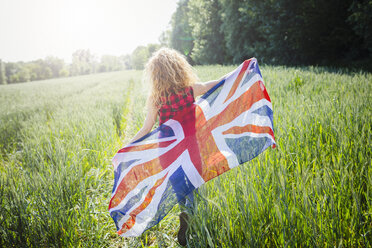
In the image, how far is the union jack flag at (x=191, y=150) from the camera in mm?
1479

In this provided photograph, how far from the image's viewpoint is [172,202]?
4.81 ft

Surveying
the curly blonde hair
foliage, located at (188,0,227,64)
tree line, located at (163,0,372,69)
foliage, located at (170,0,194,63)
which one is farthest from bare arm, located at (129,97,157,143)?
foliage, located at (170,0,194,63)

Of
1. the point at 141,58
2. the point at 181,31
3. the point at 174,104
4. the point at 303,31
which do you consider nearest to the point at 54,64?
the point at 141,58

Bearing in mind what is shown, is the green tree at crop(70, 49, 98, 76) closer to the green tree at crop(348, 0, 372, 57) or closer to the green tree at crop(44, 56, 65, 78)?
the green tree at crop(44, 56, 65, 78)

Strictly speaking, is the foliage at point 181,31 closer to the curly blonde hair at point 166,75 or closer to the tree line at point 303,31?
the tree line at point 303,31

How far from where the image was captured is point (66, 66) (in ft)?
318

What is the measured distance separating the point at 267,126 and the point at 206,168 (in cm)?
69

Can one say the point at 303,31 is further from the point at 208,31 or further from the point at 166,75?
the point at 166,75

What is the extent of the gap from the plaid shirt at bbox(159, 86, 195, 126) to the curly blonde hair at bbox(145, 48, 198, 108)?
0.15 feet

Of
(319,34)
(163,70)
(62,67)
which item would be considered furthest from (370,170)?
(62,67)

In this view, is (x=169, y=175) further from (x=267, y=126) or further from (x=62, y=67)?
(x=62, y=67)

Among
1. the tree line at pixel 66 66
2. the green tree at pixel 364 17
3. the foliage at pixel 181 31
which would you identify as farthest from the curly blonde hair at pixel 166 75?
the tree line at pixel 66 66

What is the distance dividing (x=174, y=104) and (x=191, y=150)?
0.48 metres

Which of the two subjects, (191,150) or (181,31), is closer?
(191,150)
